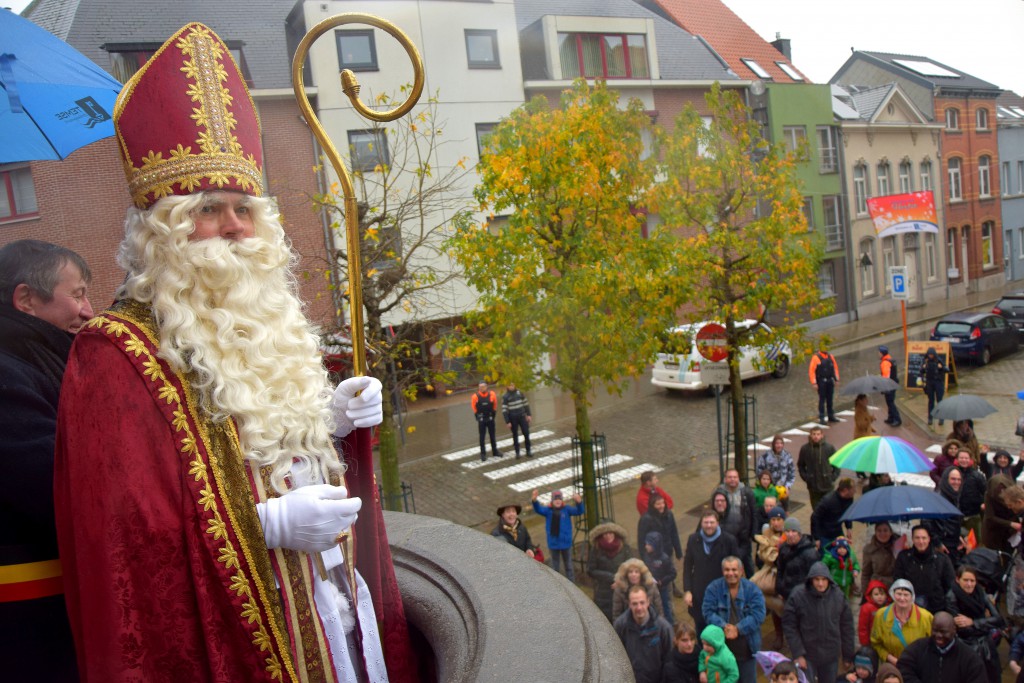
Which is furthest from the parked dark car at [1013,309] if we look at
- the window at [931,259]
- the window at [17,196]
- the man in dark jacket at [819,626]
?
the window at [17,196]

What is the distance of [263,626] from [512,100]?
43.0 ft

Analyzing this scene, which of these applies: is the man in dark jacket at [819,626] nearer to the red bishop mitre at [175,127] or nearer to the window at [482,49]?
the red bishop mitre at [175,127]

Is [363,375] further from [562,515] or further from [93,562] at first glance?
[562,515]

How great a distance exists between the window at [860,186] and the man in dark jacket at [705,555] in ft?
68.9

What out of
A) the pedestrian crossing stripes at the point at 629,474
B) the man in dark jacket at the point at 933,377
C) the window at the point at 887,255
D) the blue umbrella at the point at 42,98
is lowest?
the pedestrian crossing stripes at the point at 629,474

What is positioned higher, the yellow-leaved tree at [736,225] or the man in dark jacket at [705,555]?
the yellow-leaved tree at [736,225]

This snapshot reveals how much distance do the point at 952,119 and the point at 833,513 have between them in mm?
25064

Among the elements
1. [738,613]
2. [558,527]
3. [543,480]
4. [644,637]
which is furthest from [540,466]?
[644,637]

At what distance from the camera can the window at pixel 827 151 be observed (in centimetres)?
2383

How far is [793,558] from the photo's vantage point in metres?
6.51

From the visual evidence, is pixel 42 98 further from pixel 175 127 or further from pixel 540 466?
pixel 540 466

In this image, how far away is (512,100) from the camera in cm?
1401

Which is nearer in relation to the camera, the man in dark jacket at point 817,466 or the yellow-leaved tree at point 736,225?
the man in dark jacket at point 817,466

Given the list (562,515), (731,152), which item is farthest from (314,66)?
(562,515)
